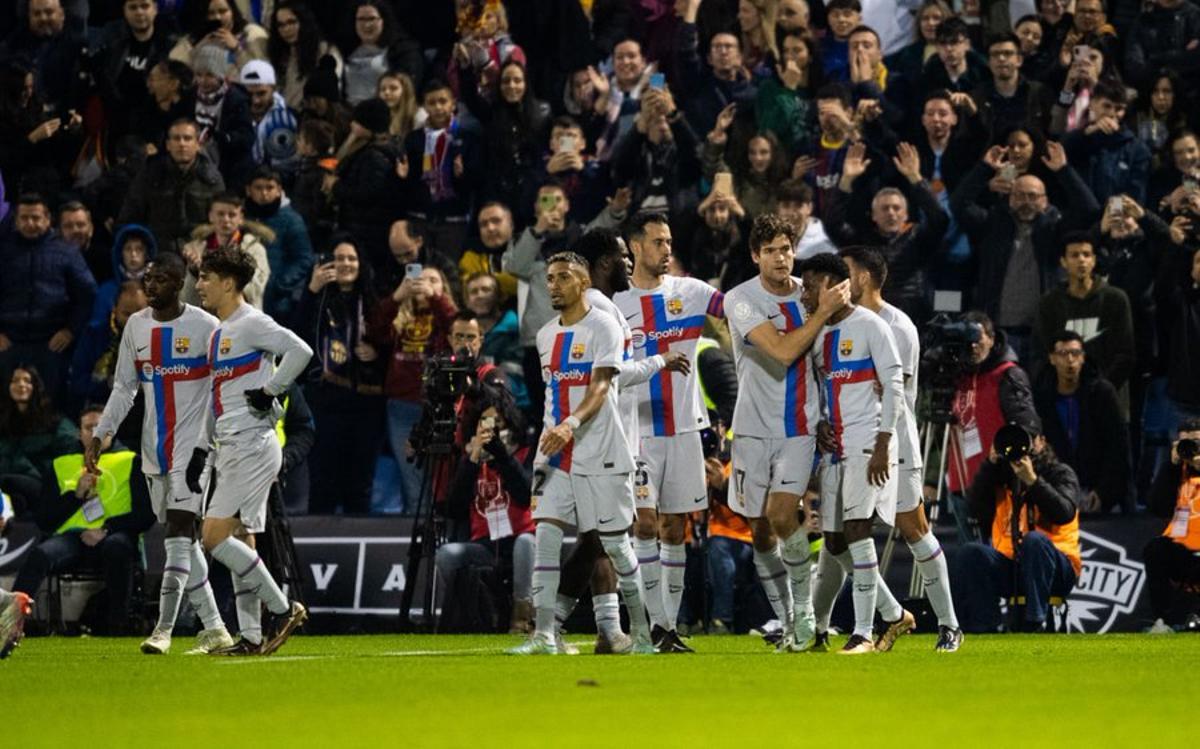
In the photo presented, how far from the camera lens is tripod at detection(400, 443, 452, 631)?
17391mm

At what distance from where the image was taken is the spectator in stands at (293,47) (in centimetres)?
2242

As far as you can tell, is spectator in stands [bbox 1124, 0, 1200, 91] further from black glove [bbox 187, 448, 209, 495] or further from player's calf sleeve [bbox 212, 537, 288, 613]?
player's calf sleeve [bbox 212, 537, 288, 613]

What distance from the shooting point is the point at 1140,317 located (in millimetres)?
18875

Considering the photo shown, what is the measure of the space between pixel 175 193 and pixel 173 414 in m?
6.51

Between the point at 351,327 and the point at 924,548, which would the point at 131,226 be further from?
the point at 924,548

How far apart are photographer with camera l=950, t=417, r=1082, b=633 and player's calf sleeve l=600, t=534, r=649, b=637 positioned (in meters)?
3.98

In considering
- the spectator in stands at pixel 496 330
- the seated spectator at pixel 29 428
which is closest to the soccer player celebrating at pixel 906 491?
the spectator in stands at pixel 496 330

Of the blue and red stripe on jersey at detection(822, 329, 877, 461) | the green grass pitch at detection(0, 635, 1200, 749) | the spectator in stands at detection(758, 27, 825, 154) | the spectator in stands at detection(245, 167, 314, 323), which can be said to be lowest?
the green grass pitch at detection(0, 635, 1200, 749)

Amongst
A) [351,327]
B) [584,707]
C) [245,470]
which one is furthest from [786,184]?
[584,707]

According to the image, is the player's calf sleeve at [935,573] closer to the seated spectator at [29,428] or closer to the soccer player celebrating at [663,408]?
the soccer player celebrating at [663,408]

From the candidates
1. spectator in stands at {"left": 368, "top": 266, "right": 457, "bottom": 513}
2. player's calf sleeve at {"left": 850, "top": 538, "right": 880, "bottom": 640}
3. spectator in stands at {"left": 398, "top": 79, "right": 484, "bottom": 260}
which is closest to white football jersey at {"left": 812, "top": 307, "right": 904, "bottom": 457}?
player's calf sleeve at {"left": 850, "top": 538, "right": 880, "bottom": 640}

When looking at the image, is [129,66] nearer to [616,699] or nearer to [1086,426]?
[1086,426]

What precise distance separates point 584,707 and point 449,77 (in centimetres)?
1317

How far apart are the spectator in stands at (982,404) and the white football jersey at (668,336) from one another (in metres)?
3.62
